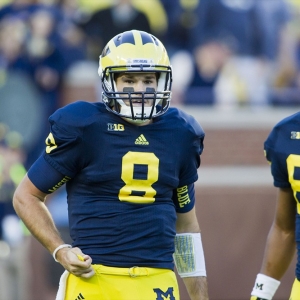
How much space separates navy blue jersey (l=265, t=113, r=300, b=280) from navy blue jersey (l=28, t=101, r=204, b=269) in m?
0.74

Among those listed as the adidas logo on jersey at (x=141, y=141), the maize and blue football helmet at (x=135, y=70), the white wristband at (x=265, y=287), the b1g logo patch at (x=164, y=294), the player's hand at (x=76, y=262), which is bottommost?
the white wristband at (x=265, y=287)

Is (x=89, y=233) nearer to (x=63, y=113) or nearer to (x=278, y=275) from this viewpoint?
(x=63, y=113)

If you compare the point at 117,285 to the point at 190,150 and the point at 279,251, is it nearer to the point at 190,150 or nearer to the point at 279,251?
the point at 190,150

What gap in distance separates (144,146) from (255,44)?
714cm

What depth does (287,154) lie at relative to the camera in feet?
14.3

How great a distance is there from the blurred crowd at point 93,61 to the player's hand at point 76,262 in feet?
18.1

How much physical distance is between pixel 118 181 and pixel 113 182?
24 mm

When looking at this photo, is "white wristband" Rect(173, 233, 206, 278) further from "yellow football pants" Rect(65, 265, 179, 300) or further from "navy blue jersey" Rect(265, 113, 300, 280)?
"navy blue jersey" Rect(265, 113, 300, 280)

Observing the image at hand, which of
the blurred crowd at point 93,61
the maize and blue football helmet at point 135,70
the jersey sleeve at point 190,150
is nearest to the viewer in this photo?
the maize and blue football helmet at point 135,70

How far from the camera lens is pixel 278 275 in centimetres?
454

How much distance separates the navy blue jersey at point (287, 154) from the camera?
430cm

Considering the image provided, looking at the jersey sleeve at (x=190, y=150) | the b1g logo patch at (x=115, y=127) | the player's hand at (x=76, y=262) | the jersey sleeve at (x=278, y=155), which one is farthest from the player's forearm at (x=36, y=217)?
the jersey sleeve at (x=278, y=155)

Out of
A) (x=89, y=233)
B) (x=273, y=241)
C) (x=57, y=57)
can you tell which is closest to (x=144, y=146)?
(x=89, y=233)

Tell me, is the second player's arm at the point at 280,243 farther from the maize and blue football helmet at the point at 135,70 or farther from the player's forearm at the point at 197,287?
the maize and blue football helmet at the point at 135,70
